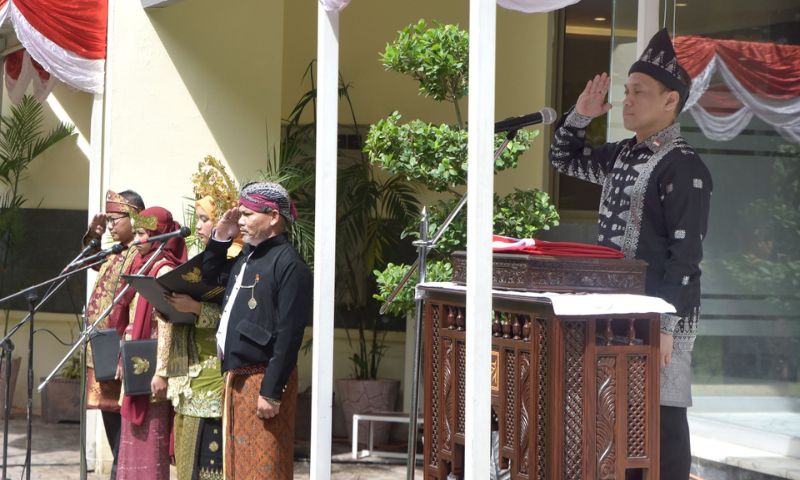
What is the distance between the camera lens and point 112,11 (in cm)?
816

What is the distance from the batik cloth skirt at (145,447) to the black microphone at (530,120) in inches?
104

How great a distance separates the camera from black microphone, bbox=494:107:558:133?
4457 mm

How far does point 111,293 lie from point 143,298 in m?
0.38

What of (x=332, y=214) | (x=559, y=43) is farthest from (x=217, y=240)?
(x=559, y=43)

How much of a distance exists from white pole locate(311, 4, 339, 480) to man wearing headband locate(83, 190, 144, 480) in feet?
7.01

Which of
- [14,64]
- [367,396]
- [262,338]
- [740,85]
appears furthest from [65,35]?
[740,85]

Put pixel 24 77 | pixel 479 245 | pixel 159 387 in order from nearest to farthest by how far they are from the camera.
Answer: pixel 479 245, pixel 159 387, pixel 24 77

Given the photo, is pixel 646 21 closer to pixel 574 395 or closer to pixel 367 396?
pixel 574 395

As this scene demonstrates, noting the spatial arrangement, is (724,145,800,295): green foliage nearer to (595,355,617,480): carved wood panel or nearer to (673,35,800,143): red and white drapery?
(673,35,800,143): red and white drapery

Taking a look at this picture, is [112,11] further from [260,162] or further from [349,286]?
[349,286]

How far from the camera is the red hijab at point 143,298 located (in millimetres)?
6320

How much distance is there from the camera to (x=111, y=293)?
678 cm

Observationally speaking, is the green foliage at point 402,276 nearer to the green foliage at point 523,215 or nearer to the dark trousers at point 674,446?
the green foliage at point 523,215

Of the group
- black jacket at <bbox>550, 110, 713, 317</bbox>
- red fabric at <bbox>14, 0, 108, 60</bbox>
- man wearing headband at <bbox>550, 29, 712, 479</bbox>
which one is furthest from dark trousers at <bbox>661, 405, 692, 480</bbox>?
red fabric at <bbox>14, 0, 108, 60</bbox>
